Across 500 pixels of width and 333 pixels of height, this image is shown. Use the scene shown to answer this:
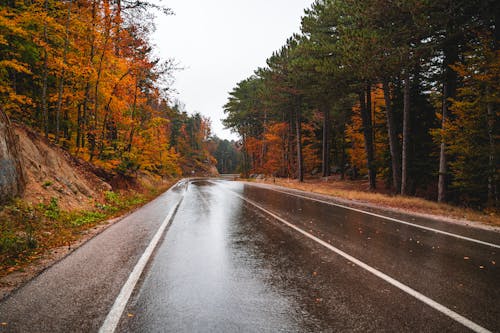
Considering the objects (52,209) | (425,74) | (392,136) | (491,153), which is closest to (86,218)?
(52,209)

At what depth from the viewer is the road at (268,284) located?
2.97 metres

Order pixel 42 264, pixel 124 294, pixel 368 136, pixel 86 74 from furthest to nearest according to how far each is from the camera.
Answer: pixel 368 136 < pixel 86 74 < pixel 42 264 < pixel 124 294

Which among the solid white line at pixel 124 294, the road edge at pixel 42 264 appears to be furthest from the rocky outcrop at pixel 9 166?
the solid white line at pixel 124 294

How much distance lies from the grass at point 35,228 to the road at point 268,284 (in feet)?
2.60

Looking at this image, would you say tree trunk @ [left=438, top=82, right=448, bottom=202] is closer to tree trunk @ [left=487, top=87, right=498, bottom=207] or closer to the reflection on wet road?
tree trunk @ [left=487, top=87, right=498, bottom=207]

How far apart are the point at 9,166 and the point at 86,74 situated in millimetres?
7295

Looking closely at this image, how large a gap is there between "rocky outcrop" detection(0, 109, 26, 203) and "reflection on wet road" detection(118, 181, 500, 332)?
4.27 metres

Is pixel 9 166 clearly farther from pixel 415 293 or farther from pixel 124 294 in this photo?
pixel 415 293

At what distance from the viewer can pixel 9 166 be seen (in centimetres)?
706

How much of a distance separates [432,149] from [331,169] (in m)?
24.4

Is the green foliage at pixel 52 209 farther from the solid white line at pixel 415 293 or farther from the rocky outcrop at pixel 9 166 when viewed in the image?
the solid white line at pixel 415 293

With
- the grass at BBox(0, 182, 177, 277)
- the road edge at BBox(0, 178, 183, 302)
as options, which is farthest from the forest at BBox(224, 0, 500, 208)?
the grass at BBox(0, 182, 177, 277)

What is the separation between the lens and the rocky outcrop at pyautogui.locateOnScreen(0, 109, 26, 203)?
265 inches

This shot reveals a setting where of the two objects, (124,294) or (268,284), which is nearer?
(124,294)
